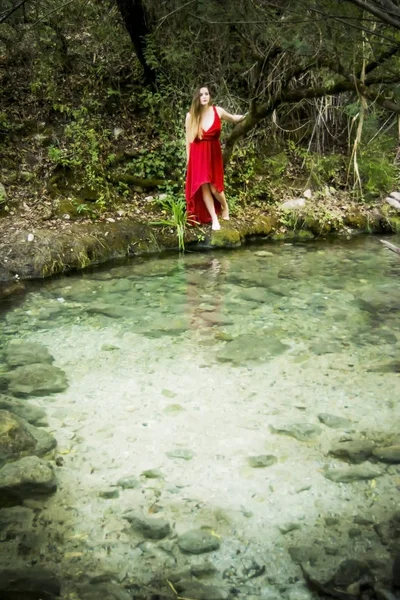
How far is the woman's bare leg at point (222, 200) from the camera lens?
20.7 feet

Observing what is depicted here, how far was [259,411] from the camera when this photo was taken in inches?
128

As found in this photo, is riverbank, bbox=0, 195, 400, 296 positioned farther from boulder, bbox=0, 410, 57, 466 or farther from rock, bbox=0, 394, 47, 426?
boulder, bbox=0, 410, 57, 466

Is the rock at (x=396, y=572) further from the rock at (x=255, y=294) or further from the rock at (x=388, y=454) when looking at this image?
the rock at (x=255, y=294)

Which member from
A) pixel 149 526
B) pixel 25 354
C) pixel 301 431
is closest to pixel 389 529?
pixel 301 431

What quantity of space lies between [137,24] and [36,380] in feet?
17.1

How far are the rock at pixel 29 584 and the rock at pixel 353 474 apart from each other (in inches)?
50.3

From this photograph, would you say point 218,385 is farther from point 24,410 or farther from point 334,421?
A: point 24,410

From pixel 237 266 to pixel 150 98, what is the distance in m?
2.88

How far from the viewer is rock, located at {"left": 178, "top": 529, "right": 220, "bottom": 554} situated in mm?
2246

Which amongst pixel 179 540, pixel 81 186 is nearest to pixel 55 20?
pixel 81 186

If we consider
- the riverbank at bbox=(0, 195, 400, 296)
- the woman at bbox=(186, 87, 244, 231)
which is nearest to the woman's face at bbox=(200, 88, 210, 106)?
the woman at bbox=(186, 87, 244, 231)

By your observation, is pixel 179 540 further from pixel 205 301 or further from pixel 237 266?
pixel 237 266

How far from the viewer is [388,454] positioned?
2.82 meters

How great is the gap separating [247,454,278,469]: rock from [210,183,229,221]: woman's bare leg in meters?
3.93
